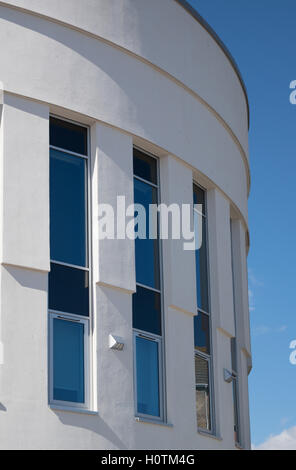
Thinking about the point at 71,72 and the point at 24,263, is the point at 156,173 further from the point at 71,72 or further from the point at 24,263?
the point at 24,263

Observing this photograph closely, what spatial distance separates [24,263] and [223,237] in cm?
583

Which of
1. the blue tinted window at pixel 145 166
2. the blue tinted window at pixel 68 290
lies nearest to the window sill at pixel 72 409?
the blue tinted window at pixel 68 290

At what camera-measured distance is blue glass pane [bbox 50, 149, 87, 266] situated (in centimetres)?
1602

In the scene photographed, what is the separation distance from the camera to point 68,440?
48.6 ft

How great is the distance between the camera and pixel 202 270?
758 inches

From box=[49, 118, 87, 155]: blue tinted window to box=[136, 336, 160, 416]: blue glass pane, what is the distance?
342 cm

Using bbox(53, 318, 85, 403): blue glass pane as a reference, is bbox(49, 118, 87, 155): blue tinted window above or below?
above

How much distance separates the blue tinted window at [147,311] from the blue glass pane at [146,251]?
212 millimetres

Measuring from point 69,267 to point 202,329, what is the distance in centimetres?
377

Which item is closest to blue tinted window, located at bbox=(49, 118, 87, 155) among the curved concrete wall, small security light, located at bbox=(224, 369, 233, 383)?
the curved concrete wall

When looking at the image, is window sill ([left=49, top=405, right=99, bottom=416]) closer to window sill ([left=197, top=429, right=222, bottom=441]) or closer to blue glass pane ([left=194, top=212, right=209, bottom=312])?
window sill ([left=197, top=429, right=222, bottom=441])

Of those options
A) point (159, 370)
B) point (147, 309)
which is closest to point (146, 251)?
point (147, 309)

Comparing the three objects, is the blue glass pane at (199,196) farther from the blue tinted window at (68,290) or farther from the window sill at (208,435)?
the window sill at (208,435)

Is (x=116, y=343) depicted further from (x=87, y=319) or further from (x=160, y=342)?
(x=160, y=342)
